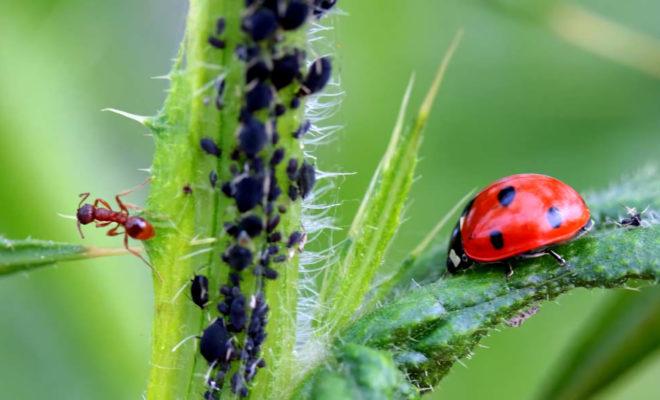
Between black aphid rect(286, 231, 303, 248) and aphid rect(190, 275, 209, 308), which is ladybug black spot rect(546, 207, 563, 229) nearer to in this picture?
black aphid rect(286, 231, 303, 248)

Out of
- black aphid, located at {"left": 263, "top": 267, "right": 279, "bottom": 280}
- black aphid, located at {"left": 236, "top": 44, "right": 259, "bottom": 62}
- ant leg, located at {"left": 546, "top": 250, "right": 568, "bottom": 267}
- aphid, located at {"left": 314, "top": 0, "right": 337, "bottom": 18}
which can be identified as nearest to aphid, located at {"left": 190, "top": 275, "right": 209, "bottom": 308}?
black aphid, located at {"left": 263, "top": 267, "right": 279, "bottom": 280}

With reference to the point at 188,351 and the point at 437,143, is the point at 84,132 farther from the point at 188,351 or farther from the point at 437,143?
the point at 188,351

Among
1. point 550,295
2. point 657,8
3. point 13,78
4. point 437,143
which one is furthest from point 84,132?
point 657,8

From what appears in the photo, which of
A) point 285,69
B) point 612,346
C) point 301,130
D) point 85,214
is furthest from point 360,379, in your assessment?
point 612,346

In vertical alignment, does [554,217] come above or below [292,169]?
below

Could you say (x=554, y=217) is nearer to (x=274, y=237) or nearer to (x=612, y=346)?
(x=612, y=346)

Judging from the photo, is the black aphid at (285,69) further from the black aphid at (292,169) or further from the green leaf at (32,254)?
the green leaf at (32,254)

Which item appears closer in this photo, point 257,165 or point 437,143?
point 257,165
